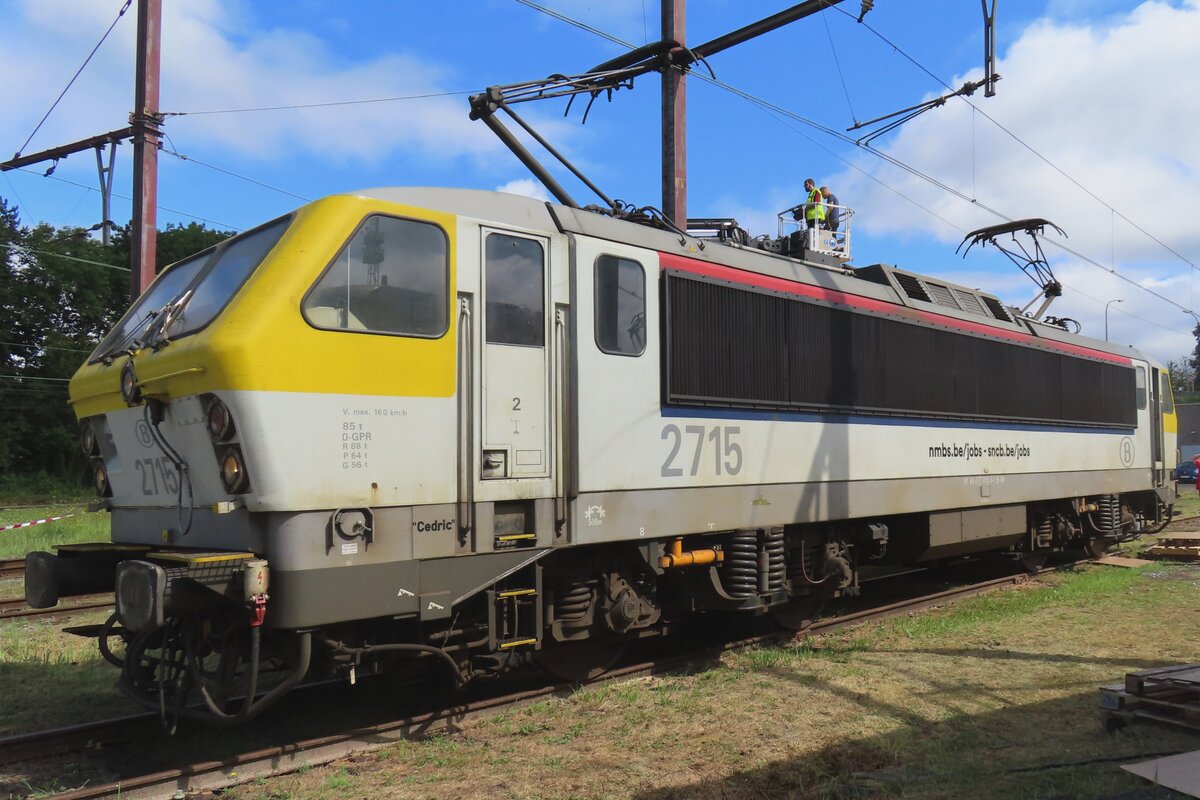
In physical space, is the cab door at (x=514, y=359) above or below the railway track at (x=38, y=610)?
above

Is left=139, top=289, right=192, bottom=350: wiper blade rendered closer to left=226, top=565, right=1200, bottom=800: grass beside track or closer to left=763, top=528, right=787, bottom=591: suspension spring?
left=226, top=565, right=1200, bottom=800: grass beside track

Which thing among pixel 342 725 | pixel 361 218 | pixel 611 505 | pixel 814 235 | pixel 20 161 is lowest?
pixel 342 725

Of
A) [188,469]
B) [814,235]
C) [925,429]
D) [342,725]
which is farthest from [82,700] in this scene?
[814,235]

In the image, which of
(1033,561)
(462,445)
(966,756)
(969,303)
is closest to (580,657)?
(462,445)

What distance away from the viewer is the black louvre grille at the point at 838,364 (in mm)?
6707

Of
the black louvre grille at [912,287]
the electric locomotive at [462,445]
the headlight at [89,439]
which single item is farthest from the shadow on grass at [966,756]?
the black louvre grille at [912,287]

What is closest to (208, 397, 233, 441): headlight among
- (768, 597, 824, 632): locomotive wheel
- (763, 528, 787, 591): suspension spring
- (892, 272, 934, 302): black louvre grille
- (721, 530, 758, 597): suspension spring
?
(721, 530, 758, 597): suspension spring

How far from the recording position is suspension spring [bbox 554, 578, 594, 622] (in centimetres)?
592

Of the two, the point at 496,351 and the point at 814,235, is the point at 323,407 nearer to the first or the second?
the point at 496,351

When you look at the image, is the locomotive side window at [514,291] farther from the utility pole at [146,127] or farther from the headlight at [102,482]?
the utility pole at [146,127]

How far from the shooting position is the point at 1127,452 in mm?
13516

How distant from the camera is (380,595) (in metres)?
4.78

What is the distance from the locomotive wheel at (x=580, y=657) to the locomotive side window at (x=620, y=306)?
2.18 metres

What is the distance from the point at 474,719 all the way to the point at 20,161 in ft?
52.1
